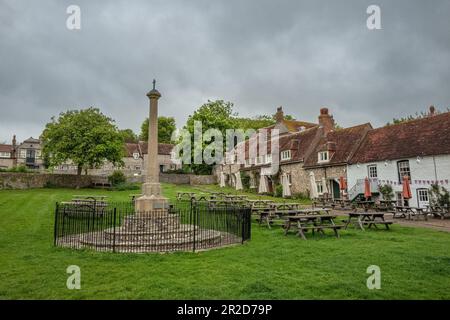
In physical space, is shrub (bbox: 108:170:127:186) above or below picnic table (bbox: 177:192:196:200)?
above

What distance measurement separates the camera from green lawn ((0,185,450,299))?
5.98 m

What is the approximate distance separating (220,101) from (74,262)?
47.6 m

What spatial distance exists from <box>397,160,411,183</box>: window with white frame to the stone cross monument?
19354 millimetres

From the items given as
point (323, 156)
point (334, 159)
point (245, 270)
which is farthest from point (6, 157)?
point (245, 270)

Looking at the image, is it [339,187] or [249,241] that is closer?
[249,241]

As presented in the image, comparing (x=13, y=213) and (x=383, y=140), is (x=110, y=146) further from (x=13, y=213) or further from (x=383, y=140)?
(x=383, y=140)

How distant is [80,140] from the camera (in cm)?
3706

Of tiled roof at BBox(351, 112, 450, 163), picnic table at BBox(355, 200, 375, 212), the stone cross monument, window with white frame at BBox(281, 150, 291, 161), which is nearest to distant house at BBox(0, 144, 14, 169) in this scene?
window with white frame at BBox(281, 150, 291, 161)

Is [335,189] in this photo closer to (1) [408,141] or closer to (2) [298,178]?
(2) [298,178]

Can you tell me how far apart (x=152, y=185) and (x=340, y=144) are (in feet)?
74.9

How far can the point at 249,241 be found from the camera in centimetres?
1144

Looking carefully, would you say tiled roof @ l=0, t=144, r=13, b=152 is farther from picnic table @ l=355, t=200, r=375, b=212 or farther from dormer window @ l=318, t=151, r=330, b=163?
picnic table @ l=355, t=200, r=375, b=212

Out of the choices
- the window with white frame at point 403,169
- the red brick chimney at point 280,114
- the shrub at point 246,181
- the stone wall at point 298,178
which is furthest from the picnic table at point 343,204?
the red brick chimney at point 280,114
